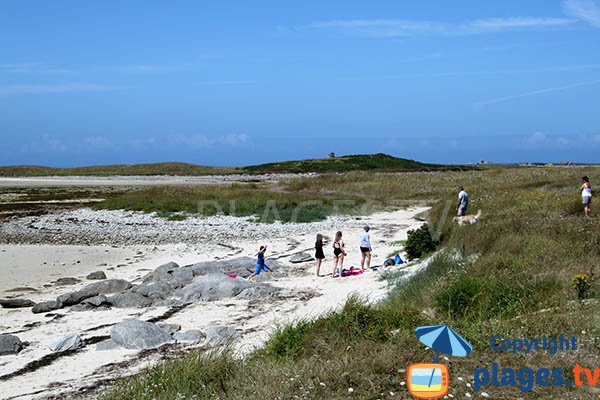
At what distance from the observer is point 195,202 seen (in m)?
39.0

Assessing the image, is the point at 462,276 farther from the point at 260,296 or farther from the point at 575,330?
the point at 260,296

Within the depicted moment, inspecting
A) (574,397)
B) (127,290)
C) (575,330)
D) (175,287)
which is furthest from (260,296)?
(574,397)

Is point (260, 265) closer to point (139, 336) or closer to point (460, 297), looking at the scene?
point (139, 336)

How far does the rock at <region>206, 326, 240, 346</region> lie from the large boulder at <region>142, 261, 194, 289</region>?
453cm

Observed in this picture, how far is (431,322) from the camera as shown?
875 centimetres

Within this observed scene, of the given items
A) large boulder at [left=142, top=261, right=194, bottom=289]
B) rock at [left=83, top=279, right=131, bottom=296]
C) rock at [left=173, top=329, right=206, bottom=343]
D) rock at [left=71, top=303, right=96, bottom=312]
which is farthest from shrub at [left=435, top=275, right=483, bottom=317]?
rock at [left=83, top=279, right=131, bottom=296]

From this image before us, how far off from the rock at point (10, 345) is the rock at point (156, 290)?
13.3 feet

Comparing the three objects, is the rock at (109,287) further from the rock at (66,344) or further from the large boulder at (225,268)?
the rock at (66,344)

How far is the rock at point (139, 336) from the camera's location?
11102 millimetres

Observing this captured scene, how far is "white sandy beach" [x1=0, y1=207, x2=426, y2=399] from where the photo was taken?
9953 mm

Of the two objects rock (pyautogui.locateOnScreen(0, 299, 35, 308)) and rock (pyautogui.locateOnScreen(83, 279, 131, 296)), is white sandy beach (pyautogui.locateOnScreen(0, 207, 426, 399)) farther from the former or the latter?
rock (pyautogui.locateOnScreen(83, 279, 131, 296))

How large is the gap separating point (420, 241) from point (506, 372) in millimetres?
11787

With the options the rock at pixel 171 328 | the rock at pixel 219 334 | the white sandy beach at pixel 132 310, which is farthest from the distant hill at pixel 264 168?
the rock at pixel 219 334

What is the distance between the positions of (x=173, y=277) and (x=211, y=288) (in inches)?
82.1
